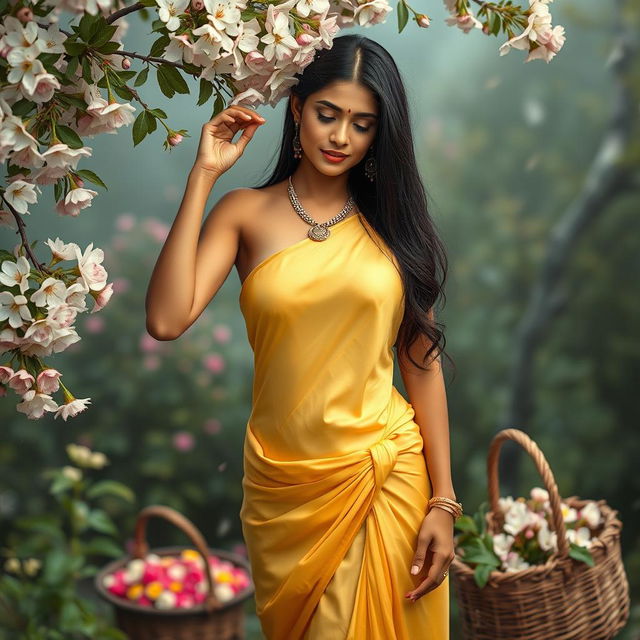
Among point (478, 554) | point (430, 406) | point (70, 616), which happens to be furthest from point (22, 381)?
point (70, 616)

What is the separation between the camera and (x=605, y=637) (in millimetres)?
2617

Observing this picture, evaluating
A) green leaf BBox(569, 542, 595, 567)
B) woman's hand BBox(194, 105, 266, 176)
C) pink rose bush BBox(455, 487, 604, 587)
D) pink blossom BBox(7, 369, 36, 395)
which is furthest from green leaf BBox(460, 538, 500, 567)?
pink blossom BBox(7, 369, 36, 395)

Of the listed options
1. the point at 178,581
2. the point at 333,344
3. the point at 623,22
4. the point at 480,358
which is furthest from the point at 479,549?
the point at 623,22

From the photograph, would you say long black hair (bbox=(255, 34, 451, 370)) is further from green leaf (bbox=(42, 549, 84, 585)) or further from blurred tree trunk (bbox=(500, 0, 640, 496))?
blurred tree trunk (bbox=(500, 0, 640, 496))

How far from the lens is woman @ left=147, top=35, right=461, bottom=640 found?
6.73ft

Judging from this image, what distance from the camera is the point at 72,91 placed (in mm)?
1672

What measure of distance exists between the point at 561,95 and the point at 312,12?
2759 millimetres

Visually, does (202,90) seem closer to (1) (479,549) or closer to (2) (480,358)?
(1) (479,549)

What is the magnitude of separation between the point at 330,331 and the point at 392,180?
0.37 m

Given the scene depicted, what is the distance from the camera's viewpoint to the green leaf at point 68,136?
5.40 feet

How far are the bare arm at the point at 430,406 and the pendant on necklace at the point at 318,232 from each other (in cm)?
34

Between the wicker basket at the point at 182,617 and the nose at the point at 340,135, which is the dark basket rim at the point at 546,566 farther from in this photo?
the nose at the point at 340,135

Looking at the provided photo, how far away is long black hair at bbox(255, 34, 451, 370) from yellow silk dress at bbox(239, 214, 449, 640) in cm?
5

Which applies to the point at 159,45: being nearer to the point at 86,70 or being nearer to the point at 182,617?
the point at 86,70
